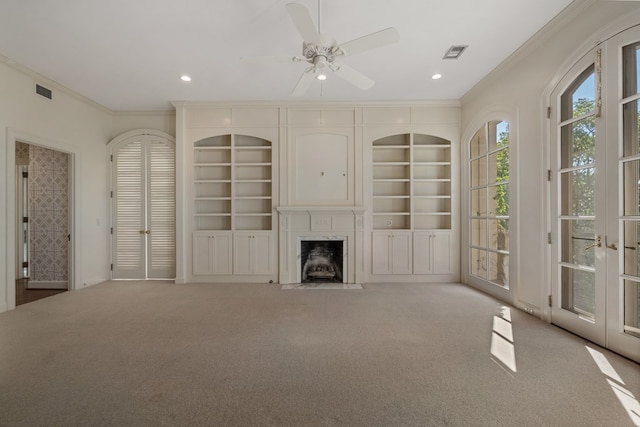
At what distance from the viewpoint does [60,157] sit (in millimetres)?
4637

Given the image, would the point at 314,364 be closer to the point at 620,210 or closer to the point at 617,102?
the point at 620,210

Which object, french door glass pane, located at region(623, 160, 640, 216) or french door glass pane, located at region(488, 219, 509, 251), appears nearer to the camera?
french door glass pane, located at region(623, 160, 640, 216)

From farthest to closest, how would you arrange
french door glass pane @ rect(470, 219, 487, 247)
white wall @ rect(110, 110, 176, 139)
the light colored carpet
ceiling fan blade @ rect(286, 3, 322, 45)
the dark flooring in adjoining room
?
1. white wall @ rect(110, 110, 176, 139)
2. french door glass pane @ rect(470, 219, 487, 247)
3. the dark flooring in adjoining room
4. ceiling fan blade @ rect(286, 3, 322, 45)
5. the light colored carpet

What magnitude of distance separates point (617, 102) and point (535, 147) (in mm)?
901

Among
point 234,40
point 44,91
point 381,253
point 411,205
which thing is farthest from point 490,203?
point 44,91

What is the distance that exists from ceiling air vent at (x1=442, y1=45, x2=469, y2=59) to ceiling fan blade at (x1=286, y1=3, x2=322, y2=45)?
191 centimetres

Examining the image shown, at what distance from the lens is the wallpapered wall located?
459 cm

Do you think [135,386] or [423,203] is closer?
[135,386]

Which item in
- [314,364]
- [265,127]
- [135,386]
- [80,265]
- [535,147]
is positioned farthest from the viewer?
[265,127]

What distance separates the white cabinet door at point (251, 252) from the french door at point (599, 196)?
3919 millimetres

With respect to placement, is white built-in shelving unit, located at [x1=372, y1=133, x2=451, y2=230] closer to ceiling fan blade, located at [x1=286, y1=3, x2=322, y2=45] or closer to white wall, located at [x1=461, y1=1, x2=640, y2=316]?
white wall, located at [x1=461, y1=1, x2=640, y2=316]

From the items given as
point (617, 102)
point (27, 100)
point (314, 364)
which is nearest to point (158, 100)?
point (27, 100)

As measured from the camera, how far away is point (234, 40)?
10.0 feet

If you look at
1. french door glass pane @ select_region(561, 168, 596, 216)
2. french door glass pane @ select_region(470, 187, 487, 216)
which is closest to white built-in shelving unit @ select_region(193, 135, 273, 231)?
french door glass pane @ select_region(470, 187, 487, 216)
